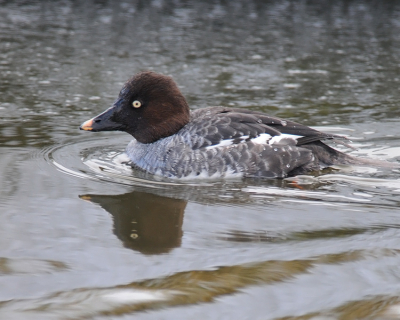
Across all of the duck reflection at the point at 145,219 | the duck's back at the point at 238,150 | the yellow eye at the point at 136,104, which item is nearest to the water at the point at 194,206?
the duck reflection at the point at 145,219

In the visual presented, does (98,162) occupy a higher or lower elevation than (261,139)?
lower

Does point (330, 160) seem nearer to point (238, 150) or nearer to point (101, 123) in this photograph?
point (238, 150)

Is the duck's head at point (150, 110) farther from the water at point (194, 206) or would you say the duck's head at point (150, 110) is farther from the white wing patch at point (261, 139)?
the white wing patch at point (261, 139)

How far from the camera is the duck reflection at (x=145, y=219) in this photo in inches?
166

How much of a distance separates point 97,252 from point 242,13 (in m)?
11.4

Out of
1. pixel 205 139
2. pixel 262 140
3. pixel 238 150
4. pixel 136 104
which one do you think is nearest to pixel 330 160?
pixel 262 140

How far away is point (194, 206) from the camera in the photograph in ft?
16.3

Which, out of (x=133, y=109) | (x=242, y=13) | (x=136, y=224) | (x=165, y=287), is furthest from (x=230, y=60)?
(x=165, y=287)

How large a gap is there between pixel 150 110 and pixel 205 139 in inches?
27.7

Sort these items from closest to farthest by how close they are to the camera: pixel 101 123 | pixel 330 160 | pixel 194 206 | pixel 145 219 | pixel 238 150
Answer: pixel 145 219 → pixel 194 206 → pixel 238 150 → pixel 330 160 → pixel 101 123

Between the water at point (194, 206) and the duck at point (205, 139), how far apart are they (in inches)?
7.3

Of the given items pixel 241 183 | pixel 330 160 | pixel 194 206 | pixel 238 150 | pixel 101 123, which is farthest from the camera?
pixel 101 123

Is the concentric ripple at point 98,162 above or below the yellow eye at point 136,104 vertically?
below

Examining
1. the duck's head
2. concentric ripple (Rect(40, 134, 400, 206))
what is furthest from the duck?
concentric ripple (Rect(40, 134, 400, 206))
